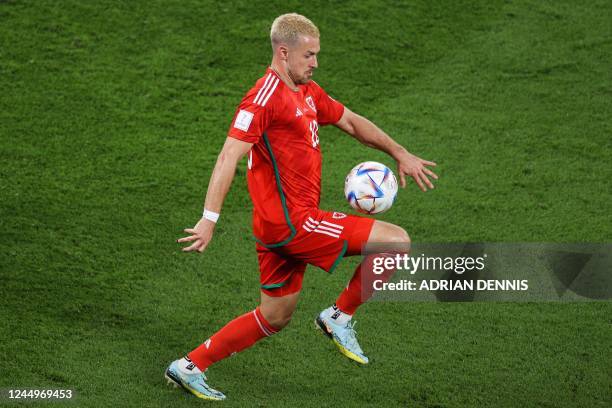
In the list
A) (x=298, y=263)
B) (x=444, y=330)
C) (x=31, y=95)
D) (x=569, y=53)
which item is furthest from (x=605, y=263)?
(x=31, y=95)

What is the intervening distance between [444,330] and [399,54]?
12.6 ft

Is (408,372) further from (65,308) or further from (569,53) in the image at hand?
(569,53)

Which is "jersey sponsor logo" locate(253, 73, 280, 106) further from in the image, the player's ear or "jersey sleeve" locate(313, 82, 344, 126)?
"jersey sleeve" locate(313, 82, 344, 126)

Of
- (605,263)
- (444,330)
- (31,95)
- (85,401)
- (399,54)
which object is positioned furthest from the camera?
(399,54)

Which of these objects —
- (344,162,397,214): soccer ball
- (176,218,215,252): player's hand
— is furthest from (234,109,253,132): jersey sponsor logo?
(344,162,397,214): soccer ball

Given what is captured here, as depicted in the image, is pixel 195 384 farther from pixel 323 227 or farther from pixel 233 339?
pixel 323 227

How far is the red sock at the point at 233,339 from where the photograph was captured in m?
5.35

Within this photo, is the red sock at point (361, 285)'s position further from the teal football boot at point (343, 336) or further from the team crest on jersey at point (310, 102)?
the team crest on jersey at point (310, 102)

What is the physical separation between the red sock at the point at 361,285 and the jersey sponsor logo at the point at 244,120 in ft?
3.28

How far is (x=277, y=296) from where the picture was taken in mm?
5289

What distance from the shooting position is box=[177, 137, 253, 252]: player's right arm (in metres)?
4.62

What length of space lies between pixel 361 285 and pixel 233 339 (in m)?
0.78

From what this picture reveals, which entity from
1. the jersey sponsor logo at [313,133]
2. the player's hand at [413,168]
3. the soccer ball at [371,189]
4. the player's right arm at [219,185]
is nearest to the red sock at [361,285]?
the soccer ball at [371,189]

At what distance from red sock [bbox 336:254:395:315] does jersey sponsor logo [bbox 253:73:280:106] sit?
1030mm
